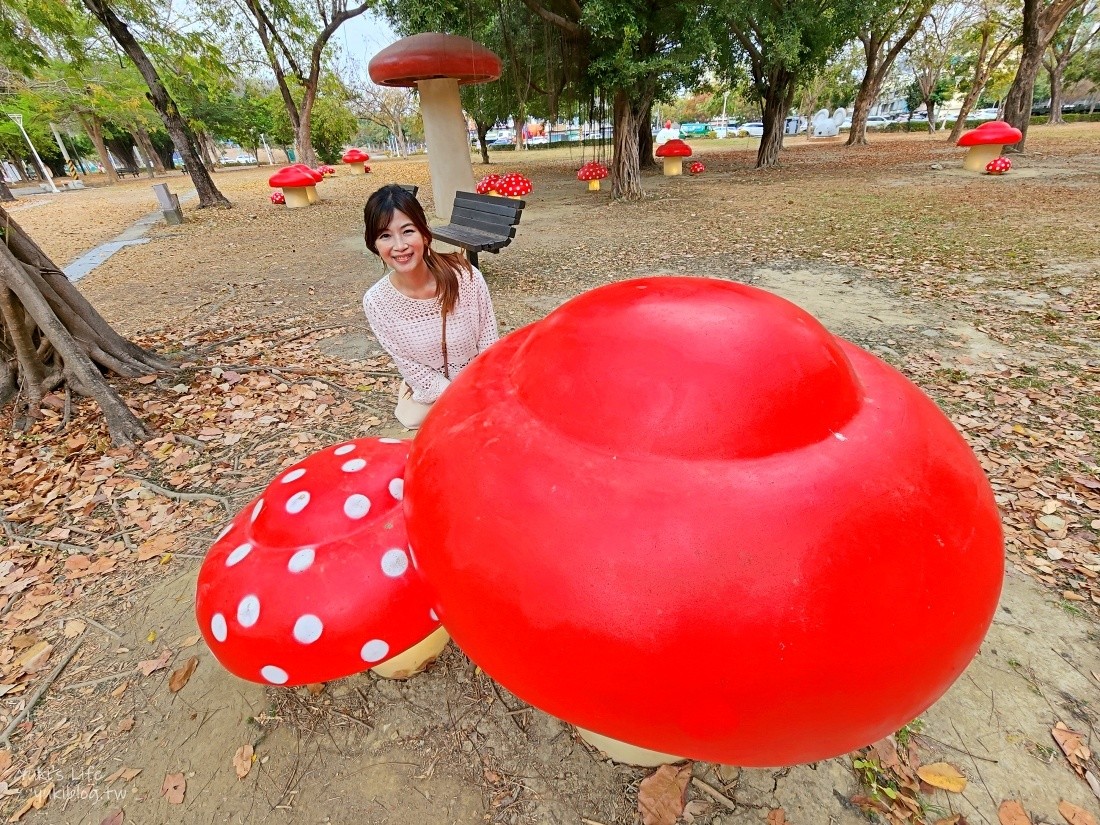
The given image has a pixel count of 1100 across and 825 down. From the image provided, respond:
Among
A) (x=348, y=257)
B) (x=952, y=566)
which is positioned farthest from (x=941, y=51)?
(x=952, y=566)

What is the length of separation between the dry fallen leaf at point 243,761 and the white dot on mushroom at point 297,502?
3.28 ft

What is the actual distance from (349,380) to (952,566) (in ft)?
13.2

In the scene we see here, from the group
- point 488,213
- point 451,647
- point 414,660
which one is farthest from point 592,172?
point 414,660

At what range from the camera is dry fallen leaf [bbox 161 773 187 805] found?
5.54 feet

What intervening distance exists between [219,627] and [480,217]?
5.85m

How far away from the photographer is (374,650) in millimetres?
1324

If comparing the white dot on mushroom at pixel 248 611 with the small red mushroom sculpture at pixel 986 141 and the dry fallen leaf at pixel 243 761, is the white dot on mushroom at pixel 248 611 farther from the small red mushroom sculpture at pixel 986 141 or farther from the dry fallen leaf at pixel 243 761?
the small red mushroom sculpture at pixel 986 141

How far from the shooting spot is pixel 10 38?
676 cm

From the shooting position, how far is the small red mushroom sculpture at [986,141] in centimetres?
1221

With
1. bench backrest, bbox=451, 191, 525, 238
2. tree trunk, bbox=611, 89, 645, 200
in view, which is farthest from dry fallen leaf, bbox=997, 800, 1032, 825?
tree trunk, bbox=611, 89, 645, 200

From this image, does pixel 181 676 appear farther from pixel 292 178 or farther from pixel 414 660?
pixel 292 178

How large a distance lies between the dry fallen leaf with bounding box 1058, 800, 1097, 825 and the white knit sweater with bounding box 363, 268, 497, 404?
2415mm

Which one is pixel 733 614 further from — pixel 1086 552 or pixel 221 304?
pixel 221 304

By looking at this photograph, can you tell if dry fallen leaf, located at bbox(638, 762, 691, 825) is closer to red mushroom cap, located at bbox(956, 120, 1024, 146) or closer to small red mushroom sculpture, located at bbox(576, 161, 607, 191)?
small red mushroom sculpture, located at bbox(576, 161, 607, 191)
